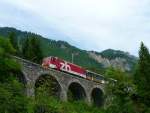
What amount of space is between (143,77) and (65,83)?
579 inches

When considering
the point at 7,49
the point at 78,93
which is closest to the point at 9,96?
the point at 7,49

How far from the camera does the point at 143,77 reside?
234ft

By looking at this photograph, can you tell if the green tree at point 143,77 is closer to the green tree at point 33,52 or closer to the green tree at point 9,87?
the green tree at point 9,87

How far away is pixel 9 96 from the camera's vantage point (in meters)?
47.5

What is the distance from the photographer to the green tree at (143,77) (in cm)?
7006

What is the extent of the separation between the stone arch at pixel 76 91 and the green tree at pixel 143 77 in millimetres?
14177

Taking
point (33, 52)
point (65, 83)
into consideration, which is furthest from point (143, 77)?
point (33, 52)

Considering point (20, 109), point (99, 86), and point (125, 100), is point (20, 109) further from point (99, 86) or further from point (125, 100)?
point (99, 86)

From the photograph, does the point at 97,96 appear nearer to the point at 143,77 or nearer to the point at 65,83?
the point at 65,83

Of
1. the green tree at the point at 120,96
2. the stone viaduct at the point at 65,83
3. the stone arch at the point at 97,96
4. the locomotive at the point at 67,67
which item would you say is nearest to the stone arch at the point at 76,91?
the stone viaduct at the point at 65,83

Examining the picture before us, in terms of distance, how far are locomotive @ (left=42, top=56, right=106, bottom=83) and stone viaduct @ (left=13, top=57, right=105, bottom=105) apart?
1009mm

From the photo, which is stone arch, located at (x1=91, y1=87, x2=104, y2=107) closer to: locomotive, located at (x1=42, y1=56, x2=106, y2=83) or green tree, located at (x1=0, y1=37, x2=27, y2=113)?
locomotive, located at (x1=42, y1=56, x2=106, y2=83)

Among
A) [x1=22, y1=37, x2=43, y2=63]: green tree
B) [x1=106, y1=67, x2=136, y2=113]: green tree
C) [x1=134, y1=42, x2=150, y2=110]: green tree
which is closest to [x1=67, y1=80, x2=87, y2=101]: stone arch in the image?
[x1=22, y1=37, x2=43, y2=63]: green tree

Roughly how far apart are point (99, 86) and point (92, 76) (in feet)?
7.87
